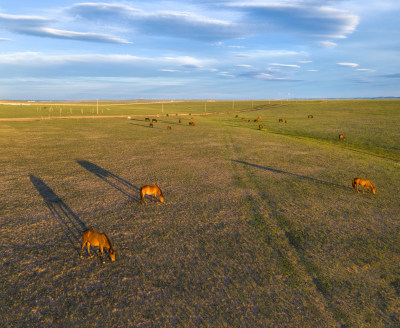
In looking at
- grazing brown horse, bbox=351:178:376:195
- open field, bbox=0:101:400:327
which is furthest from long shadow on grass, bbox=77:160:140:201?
grazing brown horse, bbox=351:178:376:195

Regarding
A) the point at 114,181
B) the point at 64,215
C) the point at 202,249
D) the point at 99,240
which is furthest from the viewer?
the point at 114,181

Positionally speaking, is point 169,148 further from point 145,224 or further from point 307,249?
point 307,249

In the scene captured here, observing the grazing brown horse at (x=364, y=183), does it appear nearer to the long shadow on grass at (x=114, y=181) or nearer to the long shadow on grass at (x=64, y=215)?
the long shadow on grass at (x=114, y=181)

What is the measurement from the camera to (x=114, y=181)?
14.7 metres

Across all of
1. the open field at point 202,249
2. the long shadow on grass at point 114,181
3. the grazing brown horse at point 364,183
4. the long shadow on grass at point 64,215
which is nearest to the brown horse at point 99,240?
the open field at point 202,249

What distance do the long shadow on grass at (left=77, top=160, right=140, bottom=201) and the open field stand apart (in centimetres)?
12

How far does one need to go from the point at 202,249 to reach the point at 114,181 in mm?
8342

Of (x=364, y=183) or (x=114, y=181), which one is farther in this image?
(x=114, y=181)

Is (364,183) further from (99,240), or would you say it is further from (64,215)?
(64,215)

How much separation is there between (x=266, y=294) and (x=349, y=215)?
6.37m

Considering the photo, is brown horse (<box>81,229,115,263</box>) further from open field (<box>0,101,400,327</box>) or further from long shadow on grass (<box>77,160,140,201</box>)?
long shadow on grass (<box>77,160,140,201</box>)

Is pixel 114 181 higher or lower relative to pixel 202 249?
higher

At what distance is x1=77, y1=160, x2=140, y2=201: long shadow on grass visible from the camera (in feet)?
42.5

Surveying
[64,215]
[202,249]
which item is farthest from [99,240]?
[64,215]
